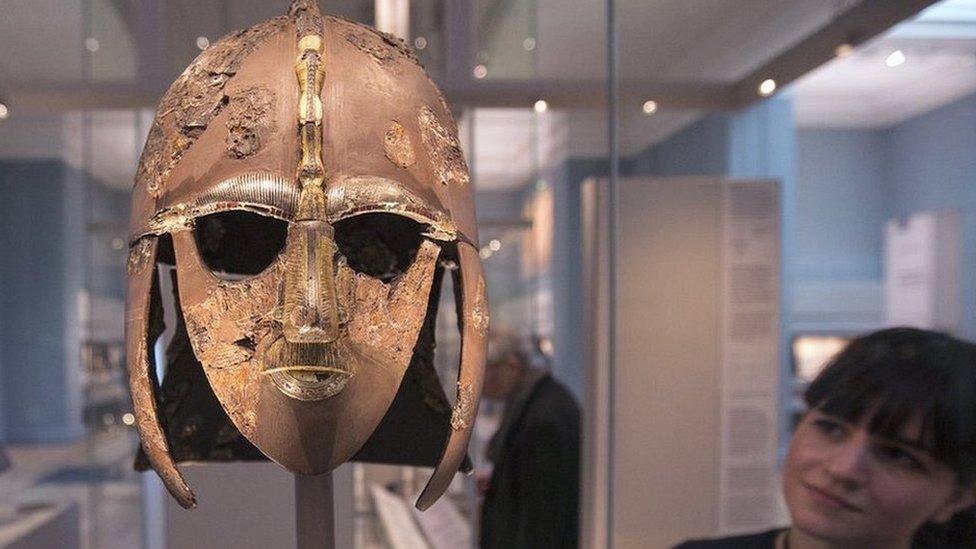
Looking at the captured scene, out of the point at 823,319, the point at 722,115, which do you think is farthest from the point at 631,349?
the point at 722,115

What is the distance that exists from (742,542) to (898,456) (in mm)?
414

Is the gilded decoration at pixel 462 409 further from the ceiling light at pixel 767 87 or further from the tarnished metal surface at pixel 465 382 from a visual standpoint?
the ceiling light at pixel 767 87

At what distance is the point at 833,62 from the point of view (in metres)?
2.17

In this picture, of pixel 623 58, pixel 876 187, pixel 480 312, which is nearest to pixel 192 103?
pixel 480 312

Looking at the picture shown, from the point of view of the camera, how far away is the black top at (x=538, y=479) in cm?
235

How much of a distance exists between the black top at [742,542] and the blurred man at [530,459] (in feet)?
2.01

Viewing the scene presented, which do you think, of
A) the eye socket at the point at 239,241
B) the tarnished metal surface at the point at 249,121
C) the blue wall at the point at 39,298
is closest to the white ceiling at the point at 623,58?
the blue wall at the point at 39,298

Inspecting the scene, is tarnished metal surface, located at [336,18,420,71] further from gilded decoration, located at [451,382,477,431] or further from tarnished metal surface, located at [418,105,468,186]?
gilded decoration, located at [451,382,477,431]

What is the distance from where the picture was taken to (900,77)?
205 centimetres

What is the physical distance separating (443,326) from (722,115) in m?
0.99

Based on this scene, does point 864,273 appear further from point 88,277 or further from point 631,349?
point 88,277

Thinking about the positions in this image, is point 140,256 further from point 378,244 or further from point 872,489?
point 872,489

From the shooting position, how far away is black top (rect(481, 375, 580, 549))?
2.35 metres

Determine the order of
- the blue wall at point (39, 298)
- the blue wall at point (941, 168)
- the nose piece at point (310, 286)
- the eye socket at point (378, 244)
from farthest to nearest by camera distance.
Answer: the blue wall at point (39, 298) < the blue wall at point (941, 168) < the eye socket at point (378, 244) < the nose piece at point (310, 286)
